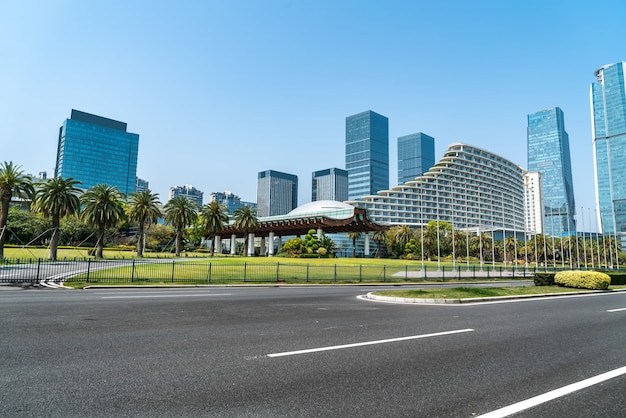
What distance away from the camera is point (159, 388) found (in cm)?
476

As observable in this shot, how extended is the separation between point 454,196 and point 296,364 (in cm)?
15995

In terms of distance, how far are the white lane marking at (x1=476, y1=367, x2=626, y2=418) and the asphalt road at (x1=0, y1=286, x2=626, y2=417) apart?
90 millimetres

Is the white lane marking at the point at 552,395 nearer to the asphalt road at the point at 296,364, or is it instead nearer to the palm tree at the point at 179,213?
the asphalt road at the point at 296,364

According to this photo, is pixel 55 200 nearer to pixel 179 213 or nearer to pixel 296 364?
pixel 179 213

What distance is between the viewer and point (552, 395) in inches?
187

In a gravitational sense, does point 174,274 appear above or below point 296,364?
below

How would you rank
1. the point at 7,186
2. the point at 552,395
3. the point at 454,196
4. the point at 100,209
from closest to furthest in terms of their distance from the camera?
the point at 552,395 < the point at 7,186 < the point at 100,209 < the point at 454,196

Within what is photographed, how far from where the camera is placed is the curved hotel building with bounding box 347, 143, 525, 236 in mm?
149250

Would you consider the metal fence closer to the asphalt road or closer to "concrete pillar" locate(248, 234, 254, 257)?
the asphalt road

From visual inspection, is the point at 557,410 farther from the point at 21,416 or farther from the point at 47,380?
the point at 47,380

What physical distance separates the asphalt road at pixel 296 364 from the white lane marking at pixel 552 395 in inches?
3.6

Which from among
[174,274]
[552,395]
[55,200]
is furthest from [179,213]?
[552,395]

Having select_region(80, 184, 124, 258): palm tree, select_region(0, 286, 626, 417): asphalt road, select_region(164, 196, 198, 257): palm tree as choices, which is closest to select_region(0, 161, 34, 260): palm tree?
select_region(80, 184, 124, 258): palm tree

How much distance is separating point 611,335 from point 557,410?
20.8ft
